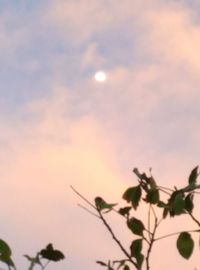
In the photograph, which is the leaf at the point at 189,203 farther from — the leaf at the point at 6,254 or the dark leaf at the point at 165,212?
the leaf at the point at 6,254

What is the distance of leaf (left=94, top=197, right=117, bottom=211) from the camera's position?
2.51 meters

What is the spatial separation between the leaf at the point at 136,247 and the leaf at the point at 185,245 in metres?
0.30

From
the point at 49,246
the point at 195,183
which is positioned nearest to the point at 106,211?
the point at 49,246

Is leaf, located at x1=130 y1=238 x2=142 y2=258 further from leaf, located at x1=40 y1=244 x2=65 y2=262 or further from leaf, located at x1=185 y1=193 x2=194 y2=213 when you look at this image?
leaf, located at x1=185 y1=193 x2=194 y2=213

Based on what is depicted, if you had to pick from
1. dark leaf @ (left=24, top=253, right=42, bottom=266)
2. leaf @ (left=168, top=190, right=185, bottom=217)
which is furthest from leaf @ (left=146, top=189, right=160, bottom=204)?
dark leaf @ (left=24, top=253, right=42, bottom=266)

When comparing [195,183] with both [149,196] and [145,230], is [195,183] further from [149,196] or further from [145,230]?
[145,230]

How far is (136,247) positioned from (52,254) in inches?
19.1

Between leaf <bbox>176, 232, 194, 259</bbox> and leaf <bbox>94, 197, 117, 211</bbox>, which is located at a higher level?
leaf <bbox>94, 197, 117, 211</bbox>

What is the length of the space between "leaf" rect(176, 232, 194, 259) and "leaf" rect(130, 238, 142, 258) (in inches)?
11.8

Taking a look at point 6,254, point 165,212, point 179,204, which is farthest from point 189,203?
point 6,254

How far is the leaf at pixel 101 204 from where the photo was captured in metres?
2.51

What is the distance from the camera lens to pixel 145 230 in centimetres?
268

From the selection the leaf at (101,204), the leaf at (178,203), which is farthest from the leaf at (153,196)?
the leaf at (178,203)

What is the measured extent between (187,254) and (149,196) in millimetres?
381
